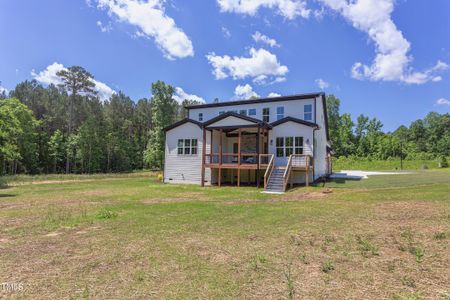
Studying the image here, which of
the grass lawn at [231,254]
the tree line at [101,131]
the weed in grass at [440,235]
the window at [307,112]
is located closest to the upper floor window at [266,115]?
the window at [307,112]

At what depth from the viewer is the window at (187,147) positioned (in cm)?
2095

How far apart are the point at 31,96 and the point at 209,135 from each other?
41367 millimetres

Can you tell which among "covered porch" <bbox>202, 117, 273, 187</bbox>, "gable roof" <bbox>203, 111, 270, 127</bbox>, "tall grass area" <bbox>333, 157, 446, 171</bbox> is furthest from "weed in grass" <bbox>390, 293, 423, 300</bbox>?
"tall grass area" <bbox>333, 157, 446, 171</bbox>

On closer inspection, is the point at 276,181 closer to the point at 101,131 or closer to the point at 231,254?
the point at 231,254

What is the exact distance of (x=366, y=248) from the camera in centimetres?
504

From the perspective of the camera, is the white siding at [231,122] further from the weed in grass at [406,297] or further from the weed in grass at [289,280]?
the weed in grass at [406,297]

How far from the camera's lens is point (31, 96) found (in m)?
45.6

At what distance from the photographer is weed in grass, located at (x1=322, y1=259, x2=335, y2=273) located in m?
4.13

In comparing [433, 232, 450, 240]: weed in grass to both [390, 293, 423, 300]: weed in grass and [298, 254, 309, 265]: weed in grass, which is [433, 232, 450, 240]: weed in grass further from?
[298, 254, 309, 265]: weed in grass

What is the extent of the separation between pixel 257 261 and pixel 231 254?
558 mm

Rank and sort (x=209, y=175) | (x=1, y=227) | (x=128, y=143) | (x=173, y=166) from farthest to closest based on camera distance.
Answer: (x=128, y=143)
(x=173, y=166)
(x=209, y=175)
(x=1, y=227)

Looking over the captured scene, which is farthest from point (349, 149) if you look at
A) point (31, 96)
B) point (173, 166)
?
point (31, 96)

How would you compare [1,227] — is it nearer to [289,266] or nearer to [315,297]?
[289,266]

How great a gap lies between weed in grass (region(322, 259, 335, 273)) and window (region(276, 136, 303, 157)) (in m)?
14.0
